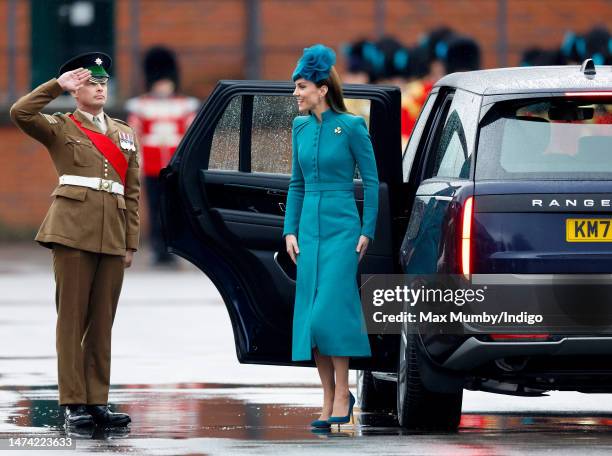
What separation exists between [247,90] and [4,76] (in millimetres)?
16421

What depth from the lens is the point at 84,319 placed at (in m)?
10.1

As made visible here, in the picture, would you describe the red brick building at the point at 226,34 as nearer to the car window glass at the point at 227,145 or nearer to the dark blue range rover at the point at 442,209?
the dark blue range rover at the point at 442,209

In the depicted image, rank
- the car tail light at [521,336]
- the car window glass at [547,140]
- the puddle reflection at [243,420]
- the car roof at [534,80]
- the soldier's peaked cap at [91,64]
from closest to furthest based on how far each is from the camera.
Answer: the car tail light at [521,336], the car window glass at [547,140], the car roof at [534,80], the puddle reflection at [243,420], the soldier's peaked cap at [91,64]

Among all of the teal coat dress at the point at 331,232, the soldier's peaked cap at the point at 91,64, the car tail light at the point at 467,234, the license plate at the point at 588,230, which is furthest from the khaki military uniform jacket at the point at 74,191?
the license plate at the point at 588,230

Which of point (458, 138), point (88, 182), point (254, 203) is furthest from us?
point (254, 203)

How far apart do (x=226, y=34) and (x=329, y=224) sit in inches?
657

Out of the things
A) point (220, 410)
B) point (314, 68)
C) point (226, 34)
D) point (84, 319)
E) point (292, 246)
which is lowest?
point (220, 410)

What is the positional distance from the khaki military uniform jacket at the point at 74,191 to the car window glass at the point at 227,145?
1.84 ft

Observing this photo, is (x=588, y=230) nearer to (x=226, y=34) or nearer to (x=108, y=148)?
(x=108, y=148)

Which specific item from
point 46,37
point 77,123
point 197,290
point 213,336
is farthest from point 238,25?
point 77,123

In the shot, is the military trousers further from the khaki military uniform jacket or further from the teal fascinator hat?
the teal fascinator hat

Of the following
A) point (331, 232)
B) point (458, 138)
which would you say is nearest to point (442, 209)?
point (458, 138)

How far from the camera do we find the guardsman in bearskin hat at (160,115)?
23.0 m

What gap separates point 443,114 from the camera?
33.8 feet
